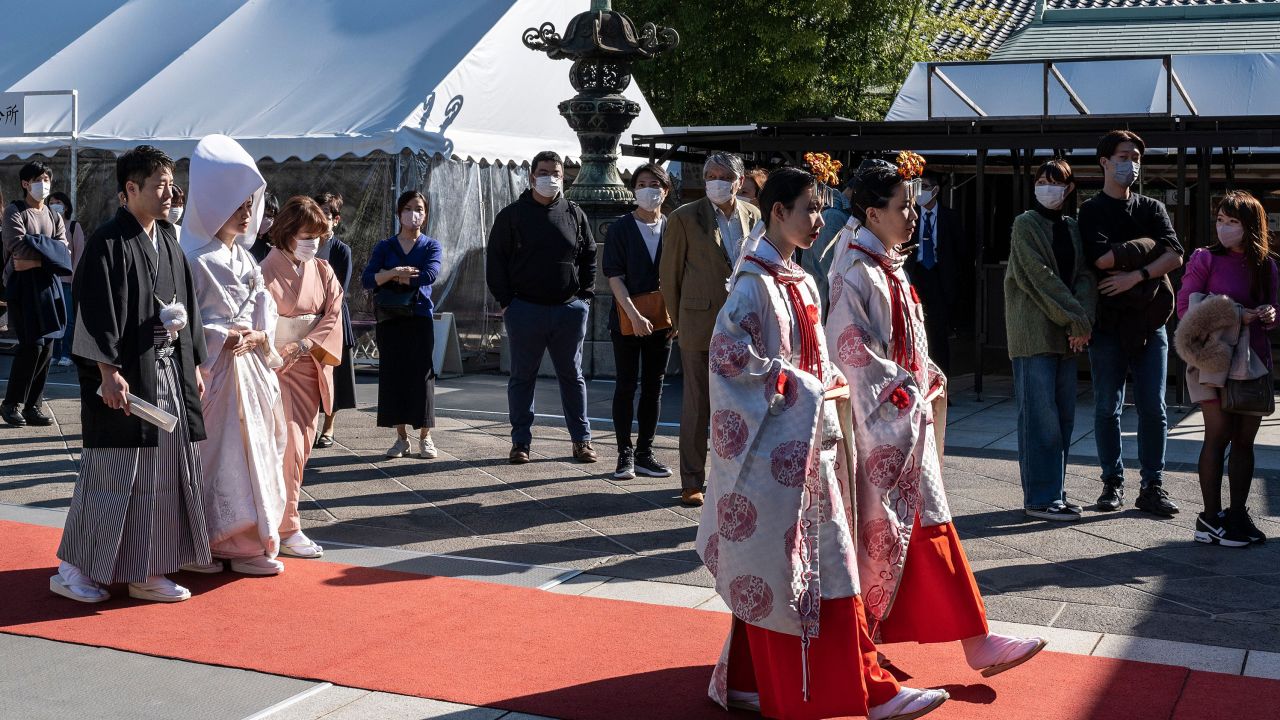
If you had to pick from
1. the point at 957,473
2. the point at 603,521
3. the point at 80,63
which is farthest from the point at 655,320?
the point at 80,63

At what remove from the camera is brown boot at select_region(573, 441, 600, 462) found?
8.13m

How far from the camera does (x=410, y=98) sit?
1291cm

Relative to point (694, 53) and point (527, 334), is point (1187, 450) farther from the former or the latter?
point (694, 53)

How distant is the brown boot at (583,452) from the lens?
813 centimetres

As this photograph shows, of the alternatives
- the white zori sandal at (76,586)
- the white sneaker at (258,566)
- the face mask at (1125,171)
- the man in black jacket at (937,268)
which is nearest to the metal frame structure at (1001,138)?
the man in black jacket at (937,268)

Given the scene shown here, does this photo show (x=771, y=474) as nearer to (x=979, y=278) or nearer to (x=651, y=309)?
(x=651, y=309)

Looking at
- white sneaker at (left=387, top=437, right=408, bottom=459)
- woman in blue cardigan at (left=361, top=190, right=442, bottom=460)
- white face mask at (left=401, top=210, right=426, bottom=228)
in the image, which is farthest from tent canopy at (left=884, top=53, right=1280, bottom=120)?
white sneaker at (left=387, top=437, right=408, bottom=459)

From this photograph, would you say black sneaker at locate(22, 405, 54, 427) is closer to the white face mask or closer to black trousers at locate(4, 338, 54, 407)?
black trousers at locate(4, 338, 54, 407)

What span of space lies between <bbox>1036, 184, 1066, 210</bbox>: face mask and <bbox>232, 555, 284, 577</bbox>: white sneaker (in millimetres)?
3840

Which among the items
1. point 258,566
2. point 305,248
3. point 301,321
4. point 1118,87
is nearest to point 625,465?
point 301,321

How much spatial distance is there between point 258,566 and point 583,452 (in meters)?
2.82

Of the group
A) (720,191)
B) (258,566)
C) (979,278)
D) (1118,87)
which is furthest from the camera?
(1118,87)

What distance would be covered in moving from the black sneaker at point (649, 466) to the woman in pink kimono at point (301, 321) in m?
1.89

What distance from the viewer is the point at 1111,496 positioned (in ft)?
22.2
